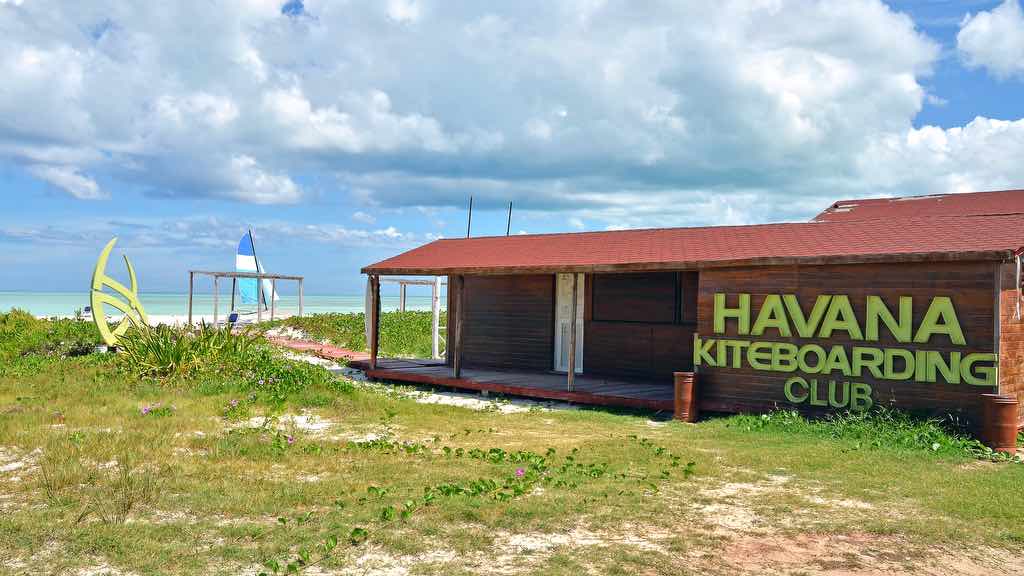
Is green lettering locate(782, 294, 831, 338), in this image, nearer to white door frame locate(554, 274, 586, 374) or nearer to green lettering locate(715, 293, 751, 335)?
green lettering locate(715, 293, 751, 335)

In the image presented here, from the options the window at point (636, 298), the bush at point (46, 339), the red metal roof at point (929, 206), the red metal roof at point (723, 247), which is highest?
the red metal roof at point (929, 206)

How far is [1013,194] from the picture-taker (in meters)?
17.6

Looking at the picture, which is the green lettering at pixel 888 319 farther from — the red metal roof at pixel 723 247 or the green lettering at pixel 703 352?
the green lettering at pixel 703 352

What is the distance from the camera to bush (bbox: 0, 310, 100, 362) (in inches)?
738

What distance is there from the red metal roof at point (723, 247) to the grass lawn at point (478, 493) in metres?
2.26

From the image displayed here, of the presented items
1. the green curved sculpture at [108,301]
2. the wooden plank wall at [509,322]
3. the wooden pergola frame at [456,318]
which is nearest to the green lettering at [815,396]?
the wooden pergola frame at [456,318]

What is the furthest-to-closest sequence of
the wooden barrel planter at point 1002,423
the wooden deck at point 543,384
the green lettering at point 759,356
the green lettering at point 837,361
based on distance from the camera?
the wooden deck at point 543,384, the green lettering at point 759,356, the green lettering at point 837,361, the wooden barrel planter at point 1002,423

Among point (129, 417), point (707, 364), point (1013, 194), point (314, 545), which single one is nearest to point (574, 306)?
point (707, 364)

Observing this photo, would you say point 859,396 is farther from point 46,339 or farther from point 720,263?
point 46,339

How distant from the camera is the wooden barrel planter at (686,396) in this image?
12.2 m

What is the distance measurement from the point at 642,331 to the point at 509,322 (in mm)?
3154

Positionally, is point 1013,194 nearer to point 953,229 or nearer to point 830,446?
point 953,229

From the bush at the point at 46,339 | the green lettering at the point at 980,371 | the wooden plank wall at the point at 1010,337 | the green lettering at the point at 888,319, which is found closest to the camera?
the green lettering at the point at 980,371

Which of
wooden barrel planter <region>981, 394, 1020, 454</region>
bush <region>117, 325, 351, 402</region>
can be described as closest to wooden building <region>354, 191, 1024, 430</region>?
wooden barrel planter <region>981, 394, 1020, 454</region>
